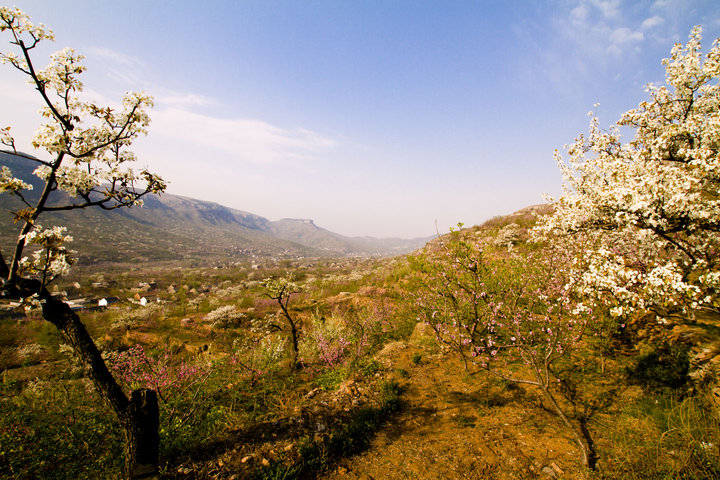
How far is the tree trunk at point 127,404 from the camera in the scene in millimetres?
3514

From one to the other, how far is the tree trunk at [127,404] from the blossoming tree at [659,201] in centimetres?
686

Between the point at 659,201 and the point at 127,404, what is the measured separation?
8.77 meters

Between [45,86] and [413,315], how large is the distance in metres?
10.1

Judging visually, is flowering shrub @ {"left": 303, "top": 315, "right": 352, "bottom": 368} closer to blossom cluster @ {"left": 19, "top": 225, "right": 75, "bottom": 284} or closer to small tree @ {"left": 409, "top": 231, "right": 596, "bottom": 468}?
small tree @ {"left": 409, "top": 231, "right": 596, "bottom": 468}

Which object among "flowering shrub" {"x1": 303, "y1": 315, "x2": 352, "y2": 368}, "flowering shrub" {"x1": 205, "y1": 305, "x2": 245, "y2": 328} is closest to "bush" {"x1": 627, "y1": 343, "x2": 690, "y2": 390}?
"flowering shrub" {"x1": 303, "y1": 315, "x2": 352, "y2": 368}

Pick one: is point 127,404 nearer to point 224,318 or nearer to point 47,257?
point 47,257

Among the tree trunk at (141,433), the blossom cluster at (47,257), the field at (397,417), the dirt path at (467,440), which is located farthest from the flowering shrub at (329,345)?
the blossom cluster at (47,257)

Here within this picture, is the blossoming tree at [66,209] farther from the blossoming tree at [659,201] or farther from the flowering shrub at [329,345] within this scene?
the blossoming tree at [659,201]

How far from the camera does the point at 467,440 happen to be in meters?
4.45

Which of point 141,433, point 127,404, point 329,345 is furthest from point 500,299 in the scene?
point 127,404

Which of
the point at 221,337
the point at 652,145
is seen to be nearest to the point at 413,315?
the point at 652,145

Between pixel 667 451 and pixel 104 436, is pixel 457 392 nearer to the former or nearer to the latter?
pixel 667 451

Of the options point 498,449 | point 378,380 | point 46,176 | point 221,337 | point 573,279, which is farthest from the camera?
point 221,337

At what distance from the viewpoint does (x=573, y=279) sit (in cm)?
448
